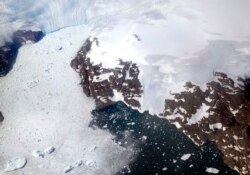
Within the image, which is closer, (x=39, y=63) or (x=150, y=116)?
(x=150, y=116)

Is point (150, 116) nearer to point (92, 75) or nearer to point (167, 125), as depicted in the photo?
point (167, 125)

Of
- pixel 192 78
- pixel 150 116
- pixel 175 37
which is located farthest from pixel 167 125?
pixel 175 37

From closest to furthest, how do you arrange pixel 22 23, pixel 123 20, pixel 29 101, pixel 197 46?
pixel 197 46
pixel 29 101
pixel 123 20
pixel 22 23

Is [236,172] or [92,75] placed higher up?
[92,75]

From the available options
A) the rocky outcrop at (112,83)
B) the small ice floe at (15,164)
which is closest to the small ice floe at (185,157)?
the rocky outcrop at (112,83)

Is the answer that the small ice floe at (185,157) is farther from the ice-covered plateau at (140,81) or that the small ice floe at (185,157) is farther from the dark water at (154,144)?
the ice-covered plateau at (140,81)

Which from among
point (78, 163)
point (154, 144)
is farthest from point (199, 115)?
point (78, 163)
